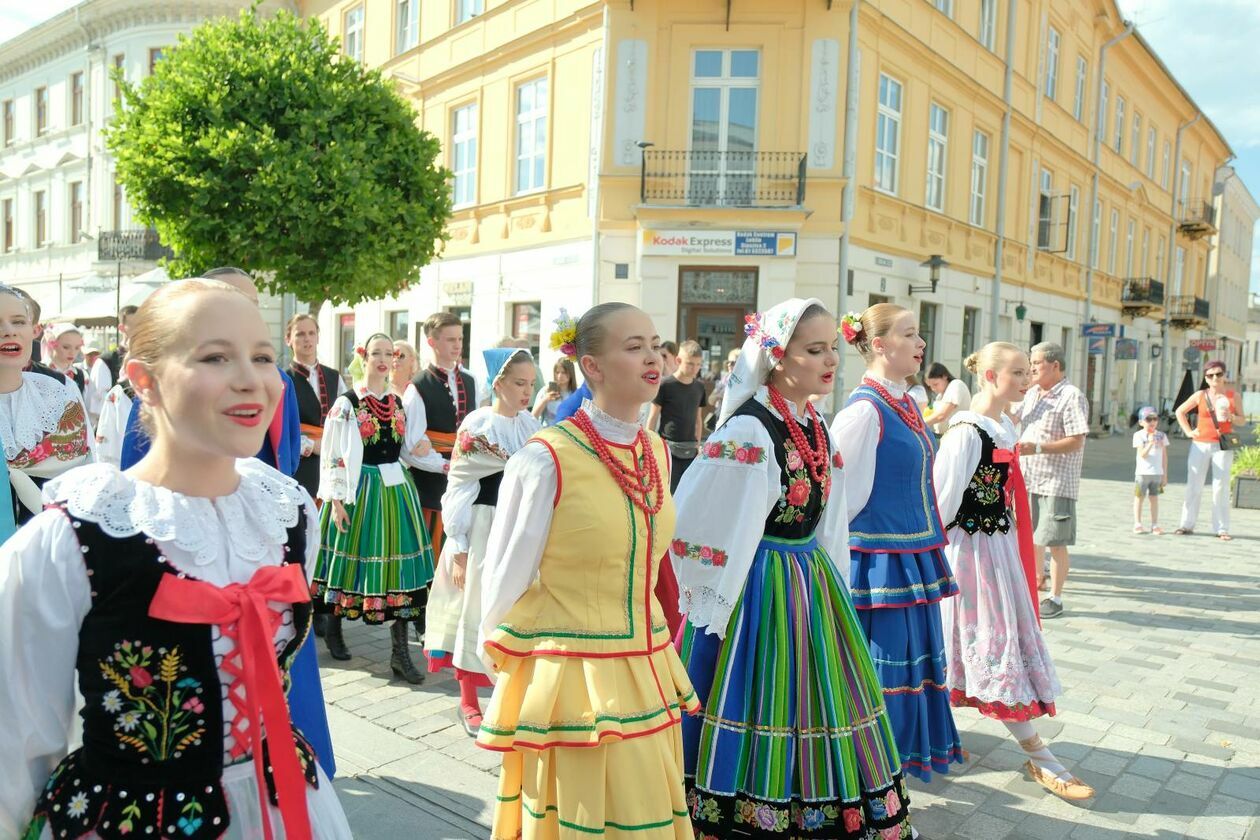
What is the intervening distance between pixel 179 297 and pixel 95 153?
3183 centimetres

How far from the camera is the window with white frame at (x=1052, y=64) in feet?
77.3

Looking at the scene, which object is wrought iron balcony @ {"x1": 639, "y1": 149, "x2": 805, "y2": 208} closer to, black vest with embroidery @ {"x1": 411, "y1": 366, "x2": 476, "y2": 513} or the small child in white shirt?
the small child in white shirt

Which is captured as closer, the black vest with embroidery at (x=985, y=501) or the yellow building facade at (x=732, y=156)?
the black vest with embroidery at (x=985, y=501)

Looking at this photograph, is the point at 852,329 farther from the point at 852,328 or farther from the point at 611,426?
the point at 611,426

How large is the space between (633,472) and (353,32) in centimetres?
2366

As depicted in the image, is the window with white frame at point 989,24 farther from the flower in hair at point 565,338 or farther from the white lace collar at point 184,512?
the white lace collar at point 184,512

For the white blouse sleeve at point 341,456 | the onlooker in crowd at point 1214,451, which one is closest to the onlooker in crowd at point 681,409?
the white blouse sleeve at point 341,456

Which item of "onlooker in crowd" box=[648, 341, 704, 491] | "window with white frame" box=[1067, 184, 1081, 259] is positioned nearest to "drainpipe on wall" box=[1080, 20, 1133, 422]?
"window with white frame" box=[1067, 184, 1081, 259]

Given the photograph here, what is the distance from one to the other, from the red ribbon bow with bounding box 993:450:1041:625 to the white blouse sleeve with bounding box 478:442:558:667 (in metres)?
2.54

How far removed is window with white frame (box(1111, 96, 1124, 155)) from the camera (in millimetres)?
28781

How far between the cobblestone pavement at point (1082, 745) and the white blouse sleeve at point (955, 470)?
1.19 meters

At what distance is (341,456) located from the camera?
5223 millimetres

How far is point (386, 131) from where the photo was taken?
48.2ft

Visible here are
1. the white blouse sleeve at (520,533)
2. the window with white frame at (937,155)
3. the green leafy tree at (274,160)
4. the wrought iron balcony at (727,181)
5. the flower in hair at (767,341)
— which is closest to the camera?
the white blouse sleeve at (520,533)
